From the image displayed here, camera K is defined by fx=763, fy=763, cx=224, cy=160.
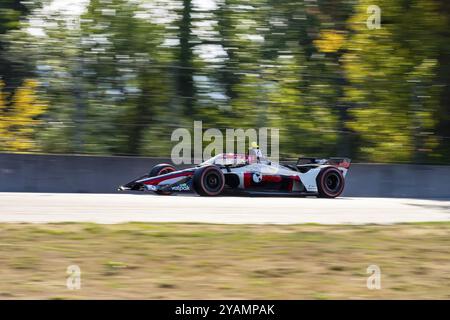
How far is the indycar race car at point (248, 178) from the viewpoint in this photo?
14977mm

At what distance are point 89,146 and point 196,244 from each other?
31.6 feet

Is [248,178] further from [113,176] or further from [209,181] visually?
[113,176]

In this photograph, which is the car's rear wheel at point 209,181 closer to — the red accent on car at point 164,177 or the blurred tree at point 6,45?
the red accent on car at point 164,177

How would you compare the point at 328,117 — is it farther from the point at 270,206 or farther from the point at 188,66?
the point at 270,206

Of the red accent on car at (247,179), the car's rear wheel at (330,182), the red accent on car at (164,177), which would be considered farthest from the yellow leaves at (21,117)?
the car's rear wheel at (330,182)

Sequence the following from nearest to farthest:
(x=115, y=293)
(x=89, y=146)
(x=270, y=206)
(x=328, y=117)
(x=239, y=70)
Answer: (x=115, y=293) → (x=270, y=206) → (x=89, y=146) → (x=328, y=117) → (x=239, y=70)

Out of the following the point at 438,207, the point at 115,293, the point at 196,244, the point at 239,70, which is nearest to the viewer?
the point at 115,293

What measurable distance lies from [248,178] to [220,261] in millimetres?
7576

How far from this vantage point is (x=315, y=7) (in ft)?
76.1

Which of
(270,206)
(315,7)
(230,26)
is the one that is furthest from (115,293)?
(315,7)

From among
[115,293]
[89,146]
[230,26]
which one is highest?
[230,26]

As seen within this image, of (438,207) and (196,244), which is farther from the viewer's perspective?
(438,207)

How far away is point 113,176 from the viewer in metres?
16.7

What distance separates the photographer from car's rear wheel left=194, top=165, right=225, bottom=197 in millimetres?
14844
